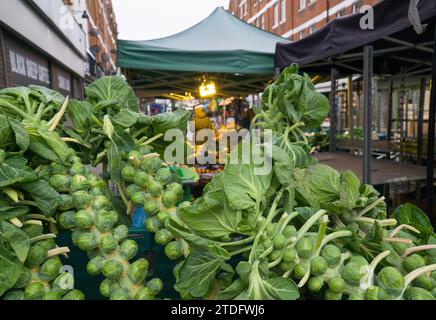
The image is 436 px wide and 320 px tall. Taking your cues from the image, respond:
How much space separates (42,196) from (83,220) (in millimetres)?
147

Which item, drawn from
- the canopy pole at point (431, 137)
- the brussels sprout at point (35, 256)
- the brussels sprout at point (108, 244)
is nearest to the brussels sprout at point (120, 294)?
the brussels sprout at point (108, 244)

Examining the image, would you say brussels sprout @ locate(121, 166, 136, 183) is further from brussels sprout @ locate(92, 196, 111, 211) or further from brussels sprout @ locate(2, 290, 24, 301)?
brussels sprout @ locate(2, 290, 24, 301)

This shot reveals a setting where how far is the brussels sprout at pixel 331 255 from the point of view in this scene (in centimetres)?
82

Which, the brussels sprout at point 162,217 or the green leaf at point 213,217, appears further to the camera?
the brussels sprout at point 162,217

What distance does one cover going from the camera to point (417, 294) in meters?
0.79

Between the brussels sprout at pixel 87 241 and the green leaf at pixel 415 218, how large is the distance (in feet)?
3.18

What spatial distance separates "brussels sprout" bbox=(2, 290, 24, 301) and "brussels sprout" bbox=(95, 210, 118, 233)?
0.24m

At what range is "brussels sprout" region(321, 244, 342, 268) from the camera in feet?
2.69

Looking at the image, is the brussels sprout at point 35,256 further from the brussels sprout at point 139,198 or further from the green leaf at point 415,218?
the green leaf at point 415,218

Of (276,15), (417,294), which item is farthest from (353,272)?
(276,15)

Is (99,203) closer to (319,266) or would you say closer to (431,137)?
(319,266)

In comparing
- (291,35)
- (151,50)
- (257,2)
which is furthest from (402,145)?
(257,2)

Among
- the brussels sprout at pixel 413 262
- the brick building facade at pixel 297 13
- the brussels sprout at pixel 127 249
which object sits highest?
the brick building facade at pixel 297 13

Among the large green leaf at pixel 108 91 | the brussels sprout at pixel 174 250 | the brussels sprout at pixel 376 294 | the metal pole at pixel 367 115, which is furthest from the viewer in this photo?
the metal pole at pixel 367 115
